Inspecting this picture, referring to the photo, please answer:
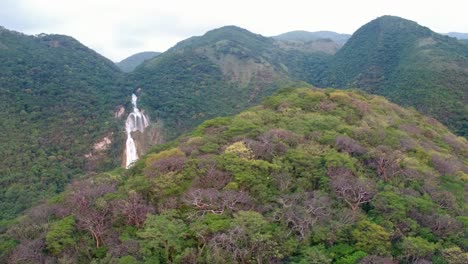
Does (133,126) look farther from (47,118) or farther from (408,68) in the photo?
(408,68)

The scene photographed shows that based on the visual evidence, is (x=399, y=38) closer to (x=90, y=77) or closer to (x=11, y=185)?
(x=90, y=77)

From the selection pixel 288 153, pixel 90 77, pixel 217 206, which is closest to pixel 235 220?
pixel 217 206

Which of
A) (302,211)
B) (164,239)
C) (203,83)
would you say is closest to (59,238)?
(164,239)

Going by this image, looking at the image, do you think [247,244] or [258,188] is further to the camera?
[258,188]

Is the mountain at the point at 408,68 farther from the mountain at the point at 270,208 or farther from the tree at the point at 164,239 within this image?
the tree at the point at 164,239

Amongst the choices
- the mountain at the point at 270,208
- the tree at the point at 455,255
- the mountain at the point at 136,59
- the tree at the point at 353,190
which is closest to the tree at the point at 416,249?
the mountain at the point at 270,208

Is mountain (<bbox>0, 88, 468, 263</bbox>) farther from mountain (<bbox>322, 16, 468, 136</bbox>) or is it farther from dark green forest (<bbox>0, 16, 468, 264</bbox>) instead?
mountain (<bbox>322, 16, 468, 136</bbox>)

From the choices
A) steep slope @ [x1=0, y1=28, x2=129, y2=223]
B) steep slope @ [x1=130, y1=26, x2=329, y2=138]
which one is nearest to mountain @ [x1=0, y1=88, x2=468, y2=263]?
steep slope @ [x1=0, y1=28, x2=129, y2=223]
